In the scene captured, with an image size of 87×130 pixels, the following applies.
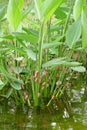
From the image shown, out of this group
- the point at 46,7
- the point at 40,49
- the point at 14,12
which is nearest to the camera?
the point at 46,7

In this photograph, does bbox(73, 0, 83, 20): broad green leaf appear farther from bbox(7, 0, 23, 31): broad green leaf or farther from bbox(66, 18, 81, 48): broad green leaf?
bbox(7, 0, 23, 31): broad green leaf

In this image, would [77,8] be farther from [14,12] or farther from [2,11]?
[2,11]

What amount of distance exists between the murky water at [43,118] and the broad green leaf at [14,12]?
0.49 meters

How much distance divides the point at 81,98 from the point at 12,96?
1.47 feet

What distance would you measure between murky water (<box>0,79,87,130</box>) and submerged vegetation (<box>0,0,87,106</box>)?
70mm

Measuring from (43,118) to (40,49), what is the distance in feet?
1.26

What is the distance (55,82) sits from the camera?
202 centimetres

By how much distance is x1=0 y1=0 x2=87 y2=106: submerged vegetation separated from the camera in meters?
1.61

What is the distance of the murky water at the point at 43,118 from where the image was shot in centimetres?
172

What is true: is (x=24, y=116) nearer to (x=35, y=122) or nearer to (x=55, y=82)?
(x=35, y=122)

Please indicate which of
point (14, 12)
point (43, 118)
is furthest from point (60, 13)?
point (43, 118)

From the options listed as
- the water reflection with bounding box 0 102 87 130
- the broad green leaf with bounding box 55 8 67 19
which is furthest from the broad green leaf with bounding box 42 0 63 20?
the water reflection with bounding box 0 102 87 130

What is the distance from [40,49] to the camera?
5.61 feet

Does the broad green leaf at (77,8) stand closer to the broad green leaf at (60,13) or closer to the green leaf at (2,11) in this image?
the broad green leaf at (60,13)
